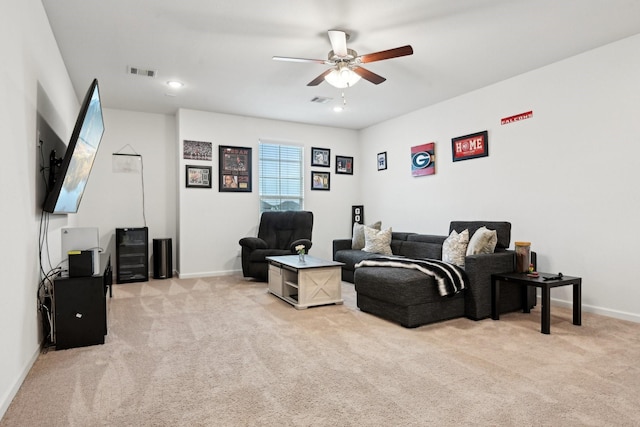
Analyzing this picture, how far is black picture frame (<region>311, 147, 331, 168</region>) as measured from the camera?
693cm

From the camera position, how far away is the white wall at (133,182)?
5707 millimetres

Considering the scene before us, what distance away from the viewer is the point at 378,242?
5.50 meters

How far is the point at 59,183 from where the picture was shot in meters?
2.58

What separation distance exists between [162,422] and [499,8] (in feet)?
12.1

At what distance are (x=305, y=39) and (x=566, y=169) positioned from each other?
3081mm

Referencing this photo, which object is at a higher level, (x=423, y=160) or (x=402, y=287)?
(x=423, y=160)

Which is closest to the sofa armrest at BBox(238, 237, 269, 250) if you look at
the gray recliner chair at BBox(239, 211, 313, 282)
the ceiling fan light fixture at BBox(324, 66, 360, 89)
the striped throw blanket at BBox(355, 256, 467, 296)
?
the gray recliner chair at BBox(239, 211, 313, 282)

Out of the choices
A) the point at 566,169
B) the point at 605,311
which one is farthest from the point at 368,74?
the point at 605,311

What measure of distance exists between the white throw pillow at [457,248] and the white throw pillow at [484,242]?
0.46ft

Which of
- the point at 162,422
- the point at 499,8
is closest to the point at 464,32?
the point at 499,8

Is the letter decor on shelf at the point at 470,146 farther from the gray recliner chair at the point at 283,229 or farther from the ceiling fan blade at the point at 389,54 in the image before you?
the gray recliner chair at the point at 283,229

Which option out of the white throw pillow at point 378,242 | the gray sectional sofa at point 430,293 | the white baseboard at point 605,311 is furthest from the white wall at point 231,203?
the white baseboard at point 605,311

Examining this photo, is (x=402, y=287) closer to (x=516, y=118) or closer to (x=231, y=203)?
(x=516, y=118)

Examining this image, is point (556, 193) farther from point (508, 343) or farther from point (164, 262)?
point (164, 262)
